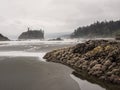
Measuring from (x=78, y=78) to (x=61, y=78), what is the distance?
5.03ft

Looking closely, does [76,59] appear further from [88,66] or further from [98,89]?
[98,89]

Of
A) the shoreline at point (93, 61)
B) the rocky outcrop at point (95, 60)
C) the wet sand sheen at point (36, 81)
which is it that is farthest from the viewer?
the rocky outcrop at point (95, 60)

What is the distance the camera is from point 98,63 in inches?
915

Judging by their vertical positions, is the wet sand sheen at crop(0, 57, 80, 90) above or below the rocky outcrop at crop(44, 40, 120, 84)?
below

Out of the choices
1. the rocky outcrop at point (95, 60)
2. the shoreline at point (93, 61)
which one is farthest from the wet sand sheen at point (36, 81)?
the rocky outcrop at point (95, 60)

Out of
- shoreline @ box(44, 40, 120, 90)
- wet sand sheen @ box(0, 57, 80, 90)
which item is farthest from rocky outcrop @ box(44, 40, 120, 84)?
wet sand sheen @ box(0, 57, 80, 90)

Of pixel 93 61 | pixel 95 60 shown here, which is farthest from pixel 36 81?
pixel 95 60

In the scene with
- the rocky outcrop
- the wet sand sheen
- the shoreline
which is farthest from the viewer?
the rocky outcrop

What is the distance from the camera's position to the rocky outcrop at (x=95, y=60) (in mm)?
19391

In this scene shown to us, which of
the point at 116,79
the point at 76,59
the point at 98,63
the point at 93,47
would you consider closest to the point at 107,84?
the point at 116,79

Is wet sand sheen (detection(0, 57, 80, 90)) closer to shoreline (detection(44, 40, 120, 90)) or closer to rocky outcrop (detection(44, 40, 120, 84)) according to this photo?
shoreline (detection(44, 40, 120, 90))

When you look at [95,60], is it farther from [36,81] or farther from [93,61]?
[36,81]

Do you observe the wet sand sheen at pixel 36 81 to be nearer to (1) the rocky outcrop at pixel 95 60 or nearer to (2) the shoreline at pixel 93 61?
(2) the shoreline at pixel 93 61

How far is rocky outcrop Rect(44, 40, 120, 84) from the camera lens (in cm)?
1939
